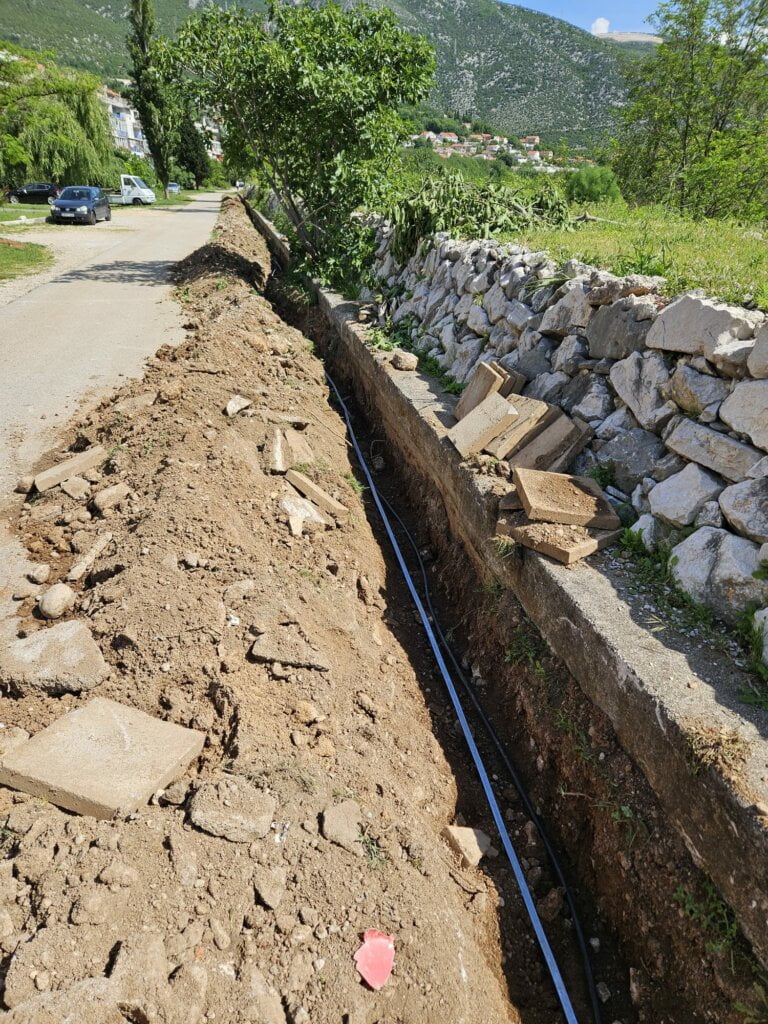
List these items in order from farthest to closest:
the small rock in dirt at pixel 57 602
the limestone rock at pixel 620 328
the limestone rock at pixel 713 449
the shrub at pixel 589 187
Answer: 1. the shrub at pixel 589 187
2. the limestone rock at pixel 620 328
3. the small rock in dirt at pixel 57 602
4. the limestone rock at pixel 713 449

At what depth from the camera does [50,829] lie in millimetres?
2238

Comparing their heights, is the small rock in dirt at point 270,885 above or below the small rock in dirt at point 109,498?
below

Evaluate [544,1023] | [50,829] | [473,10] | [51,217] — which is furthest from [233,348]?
[473,10]

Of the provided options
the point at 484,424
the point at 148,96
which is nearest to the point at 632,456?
the point at 484,424

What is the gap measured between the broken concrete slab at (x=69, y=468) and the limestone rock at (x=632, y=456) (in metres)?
3.42

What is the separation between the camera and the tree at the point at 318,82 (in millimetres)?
8906

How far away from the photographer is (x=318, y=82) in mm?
8586

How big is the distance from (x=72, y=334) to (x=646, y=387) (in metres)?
6.86

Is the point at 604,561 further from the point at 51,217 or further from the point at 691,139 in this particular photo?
the point at 51,217

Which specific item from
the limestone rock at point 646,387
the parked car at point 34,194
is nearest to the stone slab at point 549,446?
the limestone rock at point 646,387

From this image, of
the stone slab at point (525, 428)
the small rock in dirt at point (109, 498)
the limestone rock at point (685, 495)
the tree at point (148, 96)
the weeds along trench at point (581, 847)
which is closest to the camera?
the weeds along trench at point (581, 847)

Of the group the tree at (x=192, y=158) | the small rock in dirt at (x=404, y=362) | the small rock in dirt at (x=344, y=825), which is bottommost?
the small rock in dirt at (x=344, y=825)

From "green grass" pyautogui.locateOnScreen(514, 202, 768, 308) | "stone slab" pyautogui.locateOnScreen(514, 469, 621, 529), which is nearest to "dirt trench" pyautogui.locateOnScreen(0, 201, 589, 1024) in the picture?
"stone slab" pyautogui.locateOnScreen(514, 469, 621, 529)

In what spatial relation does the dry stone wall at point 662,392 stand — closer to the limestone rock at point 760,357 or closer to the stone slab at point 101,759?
the limestone rock at point 760,357
